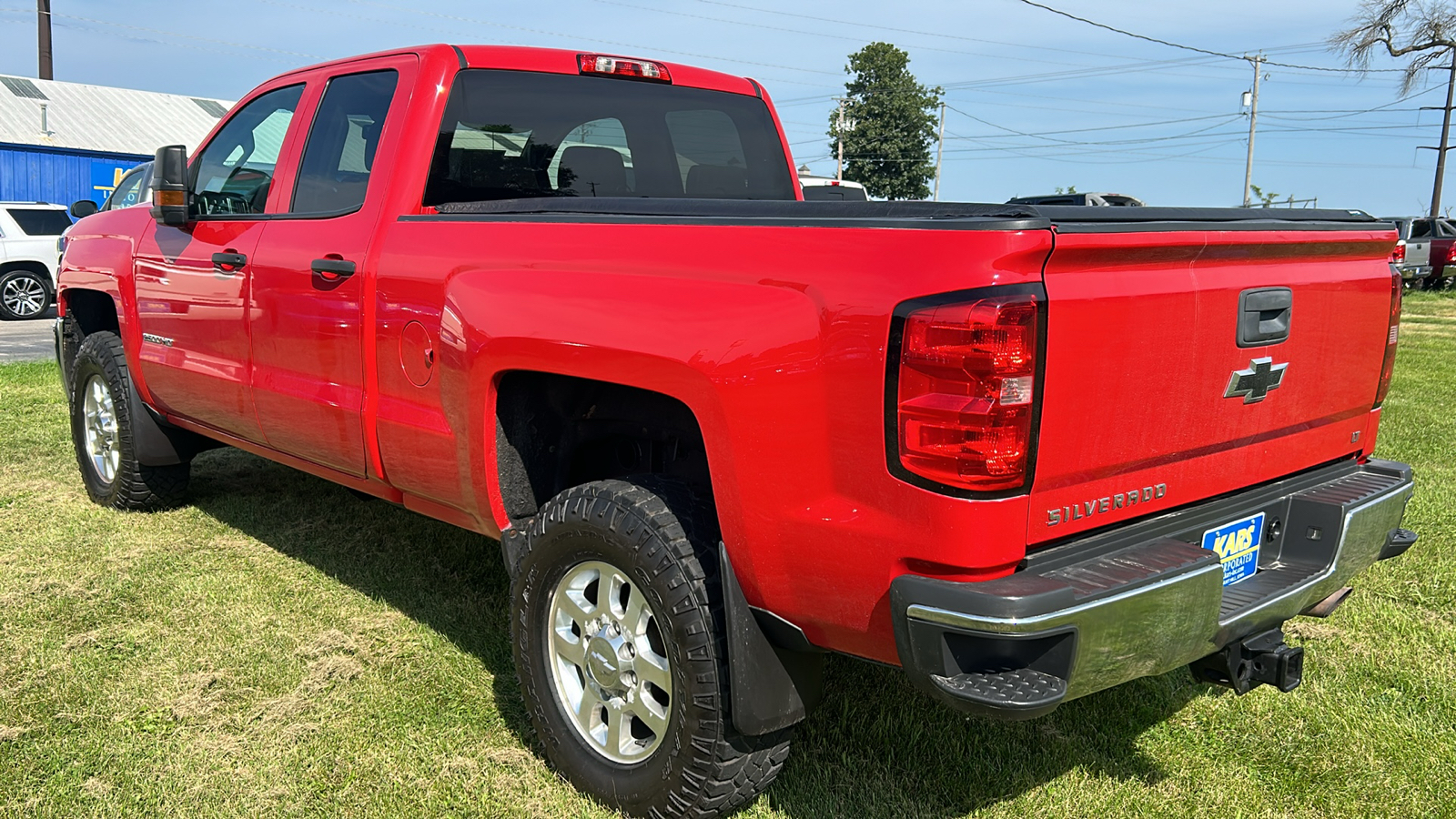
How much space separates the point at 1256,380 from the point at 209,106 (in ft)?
130

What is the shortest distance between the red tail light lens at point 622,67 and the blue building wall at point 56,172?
30215mm

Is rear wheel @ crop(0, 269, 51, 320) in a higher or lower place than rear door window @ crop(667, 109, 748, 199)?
lower

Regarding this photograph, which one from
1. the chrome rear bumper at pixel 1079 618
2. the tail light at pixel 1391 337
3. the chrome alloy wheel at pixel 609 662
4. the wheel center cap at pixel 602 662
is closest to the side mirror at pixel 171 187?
the chrome alloy wheel at pixel 609 662

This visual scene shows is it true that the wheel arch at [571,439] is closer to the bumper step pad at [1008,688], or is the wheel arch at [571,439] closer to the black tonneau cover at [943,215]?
the black tonneau cover at [943,215]

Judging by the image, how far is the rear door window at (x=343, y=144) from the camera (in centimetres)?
362

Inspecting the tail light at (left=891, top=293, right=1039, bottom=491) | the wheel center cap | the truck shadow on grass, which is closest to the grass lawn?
the truck shadow on grass

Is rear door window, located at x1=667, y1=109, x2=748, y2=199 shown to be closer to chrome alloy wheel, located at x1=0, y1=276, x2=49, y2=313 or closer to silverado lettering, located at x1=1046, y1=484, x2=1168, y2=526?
silverado lettering, located at x1=1046, y1=484, x2=1168, y2=526

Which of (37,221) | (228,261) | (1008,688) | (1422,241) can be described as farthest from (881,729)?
(1422,241)

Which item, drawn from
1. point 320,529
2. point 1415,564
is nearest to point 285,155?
point 320,529

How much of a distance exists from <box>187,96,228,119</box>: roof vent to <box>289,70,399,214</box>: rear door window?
36.3 m

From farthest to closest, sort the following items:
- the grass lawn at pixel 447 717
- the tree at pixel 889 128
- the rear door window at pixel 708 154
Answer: the tree at pixel 889 128
the rear door window at pixel 708 154
the grass lawn at pixel 447 717

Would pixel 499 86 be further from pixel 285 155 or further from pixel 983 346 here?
pixel 983 346

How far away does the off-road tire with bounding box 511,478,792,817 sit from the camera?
2482 mm

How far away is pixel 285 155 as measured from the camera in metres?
4.06
